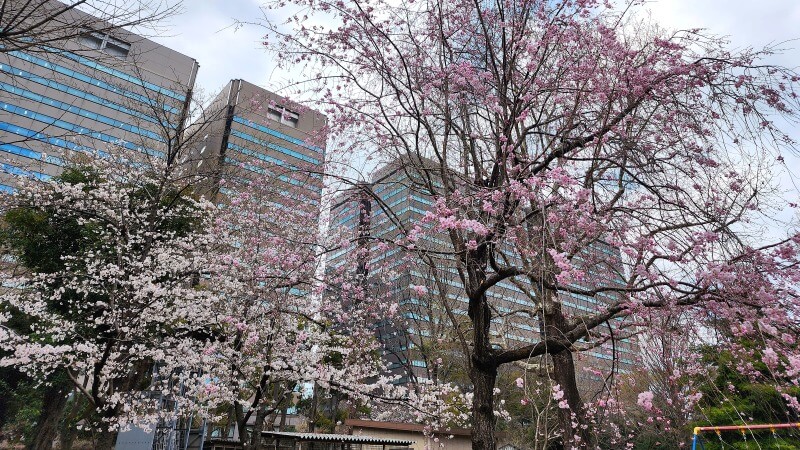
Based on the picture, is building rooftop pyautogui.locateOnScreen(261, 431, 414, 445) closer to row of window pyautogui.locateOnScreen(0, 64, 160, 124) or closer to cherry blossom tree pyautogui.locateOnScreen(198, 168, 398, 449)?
cherry blossom tree pyautogui.locateOnScreen(198, 168, 398, 449)

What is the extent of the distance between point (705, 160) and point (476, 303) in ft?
9.12

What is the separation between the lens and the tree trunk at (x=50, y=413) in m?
14.9

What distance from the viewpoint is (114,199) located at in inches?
390

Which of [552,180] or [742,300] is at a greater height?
[552,180]

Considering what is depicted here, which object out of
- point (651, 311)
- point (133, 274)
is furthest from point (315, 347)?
point (651, 311)

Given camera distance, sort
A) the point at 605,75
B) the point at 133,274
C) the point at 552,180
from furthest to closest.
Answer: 1. the point at 133,274
2. the point at 605,75
3. the point at 552,180

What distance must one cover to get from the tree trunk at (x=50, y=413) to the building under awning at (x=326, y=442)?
823 centimetres

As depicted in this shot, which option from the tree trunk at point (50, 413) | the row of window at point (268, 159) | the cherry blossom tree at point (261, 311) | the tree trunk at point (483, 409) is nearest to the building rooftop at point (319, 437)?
the cherry blossom tree at point (261, 311)

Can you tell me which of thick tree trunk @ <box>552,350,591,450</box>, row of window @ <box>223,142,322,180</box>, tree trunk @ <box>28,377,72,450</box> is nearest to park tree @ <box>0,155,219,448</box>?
row of window @ <box>223,142,322,180</box>

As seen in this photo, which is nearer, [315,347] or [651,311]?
[651,311]

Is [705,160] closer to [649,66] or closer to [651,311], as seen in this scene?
[649,66]

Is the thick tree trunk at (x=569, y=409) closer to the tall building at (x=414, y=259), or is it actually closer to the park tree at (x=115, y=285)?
the tall building at (x=414, y=259)

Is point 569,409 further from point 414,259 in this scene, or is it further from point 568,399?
point 414,259

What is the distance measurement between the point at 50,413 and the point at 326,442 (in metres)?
10.6
